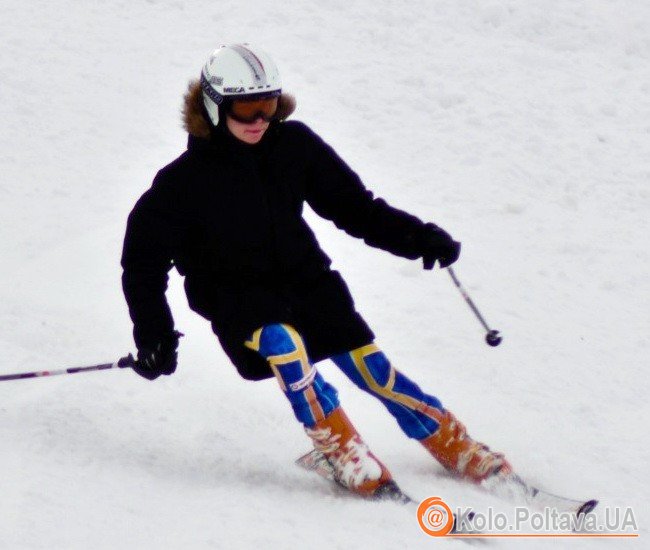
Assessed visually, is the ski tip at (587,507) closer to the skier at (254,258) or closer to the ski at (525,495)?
the ski at (525,495)

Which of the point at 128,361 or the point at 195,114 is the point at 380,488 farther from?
the point at 195,114

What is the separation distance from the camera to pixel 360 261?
7.53m

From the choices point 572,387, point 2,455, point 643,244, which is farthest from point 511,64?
point 2,455

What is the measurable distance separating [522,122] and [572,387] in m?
3.67

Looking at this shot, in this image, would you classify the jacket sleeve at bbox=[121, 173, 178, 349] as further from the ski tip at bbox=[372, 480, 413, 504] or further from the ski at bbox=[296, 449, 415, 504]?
the ski tip at bbox=[372, 480, 413, 504]

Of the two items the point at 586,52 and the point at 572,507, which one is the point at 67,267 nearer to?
the point at 572,507

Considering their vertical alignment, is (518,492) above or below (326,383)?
Result: below

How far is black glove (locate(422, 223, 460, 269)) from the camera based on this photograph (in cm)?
470

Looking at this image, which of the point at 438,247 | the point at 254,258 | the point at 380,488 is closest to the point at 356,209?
the point at 438,247

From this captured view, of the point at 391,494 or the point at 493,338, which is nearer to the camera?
the point at 391,494

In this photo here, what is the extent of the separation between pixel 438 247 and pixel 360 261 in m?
2.84

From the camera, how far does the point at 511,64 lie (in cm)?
1041

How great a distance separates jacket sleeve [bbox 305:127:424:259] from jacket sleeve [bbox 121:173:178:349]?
2.28 ft

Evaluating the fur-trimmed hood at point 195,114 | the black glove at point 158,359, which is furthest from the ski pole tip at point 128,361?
the fur-trimmed hood at point 195,114
